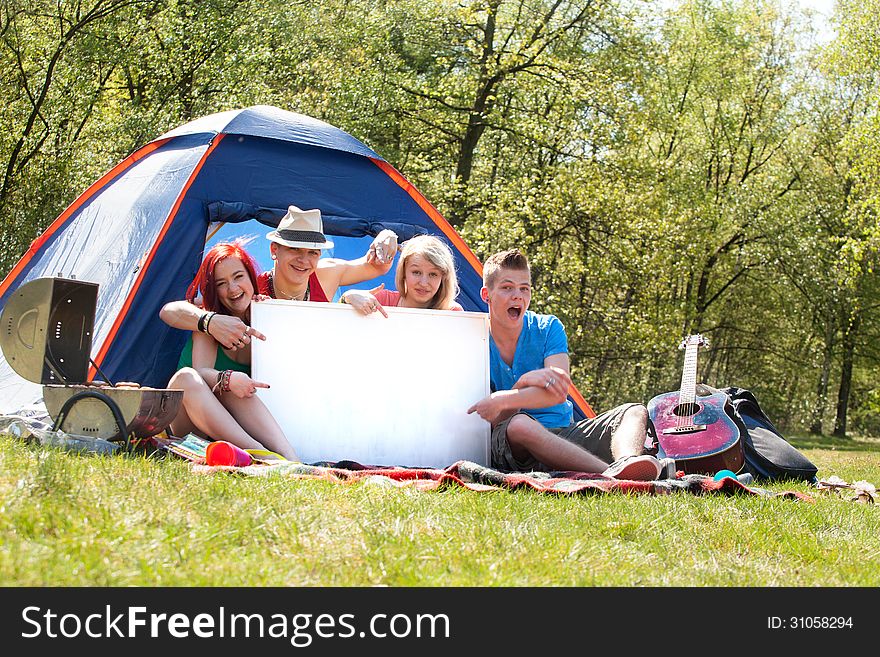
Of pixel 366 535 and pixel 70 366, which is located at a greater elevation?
pixel 70 366

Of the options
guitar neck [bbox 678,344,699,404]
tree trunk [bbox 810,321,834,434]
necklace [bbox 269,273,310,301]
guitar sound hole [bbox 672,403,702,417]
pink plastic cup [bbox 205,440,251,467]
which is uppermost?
necklace [bbox 269,273,310,301]

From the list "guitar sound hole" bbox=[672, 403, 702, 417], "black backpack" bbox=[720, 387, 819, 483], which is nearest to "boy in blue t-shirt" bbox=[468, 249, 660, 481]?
"guitar sound hole" bbox=[672, 403, 702, 417]

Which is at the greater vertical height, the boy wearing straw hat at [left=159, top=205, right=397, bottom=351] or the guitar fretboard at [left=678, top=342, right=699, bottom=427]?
the boy wearing straw hat at [left=159, top=205, right=397, bottom=351]

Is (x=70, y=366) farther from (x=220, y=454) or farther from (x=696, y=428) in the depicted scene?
(x=696, y=428)

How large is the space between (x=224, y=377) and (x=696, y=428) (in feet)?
9.05

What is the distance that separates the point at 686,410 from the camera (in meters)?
5.60

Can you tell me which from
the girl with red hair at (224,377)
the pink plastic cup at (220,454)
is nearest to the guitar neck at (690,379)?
the girl with red hair at (224,377)

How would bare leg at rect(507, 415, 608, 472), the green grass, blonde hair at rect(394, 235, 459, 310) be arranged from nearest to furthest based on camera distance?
the green grass → bare leg at rect(507, 415, 608, 472) → blonde hair at rect(394, 235, 459, 310)

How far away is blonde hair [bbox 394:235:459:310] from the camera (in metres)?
4.45

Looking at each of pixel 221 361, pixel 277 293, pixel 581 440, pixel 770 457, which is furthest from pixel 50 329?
pixel 770 457

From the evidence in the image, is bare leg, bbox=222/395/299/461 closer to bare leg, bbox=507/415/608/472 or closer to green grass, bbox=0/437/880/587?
green grass, bbox=0/437/880/587

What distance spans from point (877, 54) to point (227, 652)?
1303cm

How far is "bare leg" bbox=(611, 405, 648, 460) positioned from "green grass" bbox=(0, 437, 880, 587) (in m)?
0.49

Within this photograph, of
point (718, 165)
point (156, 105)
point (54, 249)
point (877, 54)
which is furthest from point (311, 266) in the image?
point (718, 165)
